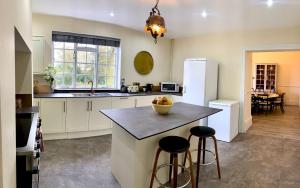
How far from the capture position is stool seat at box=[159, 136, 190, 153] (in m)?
2.39

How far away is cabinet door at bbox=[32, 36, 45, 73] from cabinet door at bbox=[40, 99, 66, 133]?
2.53 feet

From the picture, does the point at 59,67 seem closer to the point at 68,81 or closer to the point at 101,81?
the point at 68,81

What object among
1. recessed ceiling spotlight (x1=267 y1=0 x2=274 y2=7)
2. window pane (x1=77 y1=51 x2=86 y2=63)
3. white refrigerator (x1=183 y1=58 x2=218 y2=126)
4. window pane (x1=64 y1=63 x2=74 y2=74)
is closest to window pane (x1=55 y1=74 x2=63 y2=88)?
window pane (x1=64 y1=63 x2=74 y2=74)

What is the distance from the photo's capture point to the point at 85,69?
17.8 ft

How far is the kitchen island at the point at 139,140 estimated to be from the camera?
2.36 metres

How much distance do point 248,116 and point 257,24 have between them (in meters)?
2.43

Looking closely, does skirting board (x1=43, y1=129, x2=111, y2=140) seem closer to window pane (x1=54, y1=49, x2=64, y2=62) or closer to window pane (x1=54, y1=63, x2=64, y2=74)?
window pane (x1=54, y1=63, x2=64, y2=74)

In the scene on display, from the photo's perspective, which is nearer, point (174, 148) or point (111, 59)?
point (174, 148)

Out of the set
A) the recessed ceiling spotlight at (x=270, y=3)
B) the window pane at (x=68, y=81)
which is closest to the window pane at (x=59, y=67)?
the window pane at (x=68, y=81)

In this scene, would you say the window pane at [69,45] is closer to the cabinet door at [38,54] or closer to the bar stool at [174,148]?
the cabinet door at [38,54]

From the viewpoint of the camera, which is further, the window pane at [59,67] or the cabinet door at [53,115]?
the window pane at [59,67]

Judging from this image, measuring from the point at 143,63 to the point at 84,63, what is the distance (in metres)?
1.59

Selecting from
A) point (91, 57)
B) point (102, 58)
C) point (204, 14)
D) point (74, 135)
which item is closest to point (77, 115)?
point (74, 135)

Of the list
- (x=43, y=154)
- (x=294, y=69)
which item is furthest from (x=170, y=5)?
(x=294, y=69)
